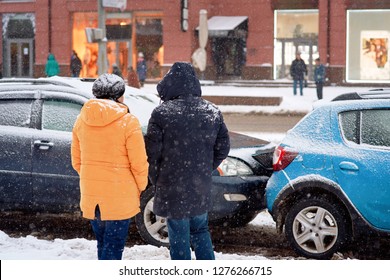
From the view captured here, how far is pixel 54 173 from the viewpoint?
7660 mm

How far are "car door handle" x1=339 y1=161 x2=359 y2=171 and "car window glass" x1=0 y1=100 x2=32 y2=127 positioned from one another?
3.36 m

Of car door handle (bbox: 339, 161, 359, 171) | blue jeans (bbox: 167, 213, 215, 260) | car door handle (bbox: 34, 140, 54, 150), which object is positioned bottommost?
blue jeans (bbox: 167, 213, 215, 260)

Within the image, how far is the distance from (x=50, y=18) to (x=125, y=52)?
4086 mm

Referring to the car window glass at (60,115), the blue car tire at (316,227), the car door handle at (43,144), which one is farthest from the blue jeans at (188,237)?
the car window glass at (60,115)

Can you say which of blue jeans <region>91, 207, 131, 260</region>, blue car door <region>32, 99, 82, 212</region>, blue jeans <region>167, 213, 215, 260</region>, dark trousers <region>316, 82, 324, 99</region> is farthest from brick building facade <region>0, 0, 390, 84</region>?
blue jeans <region>91, 207, 131, 260</region>

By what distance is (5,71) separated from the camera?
4006 centimetres

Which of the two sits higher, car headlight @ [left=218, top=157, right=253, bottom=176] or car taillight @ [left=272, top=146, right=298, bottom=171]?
car taillight @ [left=272, top=146, right=298, bottom=171]

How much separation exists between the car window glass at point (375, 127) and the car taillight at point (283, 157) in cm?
65

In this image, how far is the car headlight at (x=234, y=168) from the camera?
24.4 feet

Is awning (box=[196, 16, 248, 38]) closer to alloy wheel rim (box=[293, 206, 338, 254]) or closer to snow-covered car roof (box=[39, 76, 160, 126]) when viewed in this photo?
snow-covered car roof (box=[39, 76, 160, 126])

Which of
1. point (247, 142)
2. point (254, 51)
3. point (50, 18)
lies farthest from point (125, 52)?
point (247, 142)

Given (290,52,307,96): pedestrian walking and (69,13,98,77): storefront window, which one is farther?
(69,13,98,77): storefront window

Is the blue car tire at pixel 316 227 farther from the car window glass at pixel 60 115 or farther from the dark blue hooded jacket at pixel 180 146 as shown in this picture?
the car window glass at pixel 60 115

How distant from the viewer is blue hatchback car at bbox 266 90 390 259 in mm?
6500
